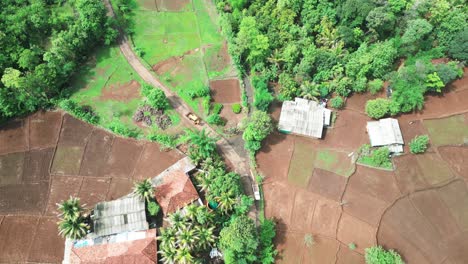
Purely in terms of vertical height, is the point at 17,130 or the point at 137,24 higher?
the point at 137,24

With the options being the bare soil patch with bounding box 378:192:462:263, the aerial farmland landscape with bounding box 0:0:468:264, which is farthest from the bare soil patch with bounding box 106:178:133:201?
the bare soil patch with bounding box 378:192:462:263

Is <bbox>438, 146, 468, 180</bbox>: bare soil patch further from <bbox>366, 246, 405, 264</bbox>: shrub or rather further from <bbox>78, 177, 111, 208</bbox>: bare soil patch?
<bbox>78, 177, 111, 208</bbox>: bare soil patch

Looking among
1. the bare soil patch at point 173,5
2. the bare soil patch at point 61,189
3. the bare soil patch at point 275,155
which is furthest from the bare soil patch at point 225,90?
the bare soil patch at point 61,189

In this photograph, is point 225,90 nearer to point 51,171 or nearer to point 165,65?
point 165,65

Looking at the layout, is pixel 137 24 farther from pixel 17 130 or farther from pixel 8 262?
pixel 8 262

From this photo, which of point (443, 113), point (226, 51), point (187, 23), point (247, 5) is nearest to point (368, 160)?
point (443, 113)

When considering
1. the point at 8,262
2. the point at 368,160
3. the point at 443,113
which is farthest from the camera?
the point at 443,113

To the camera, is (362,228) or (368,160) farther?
(368,160)
